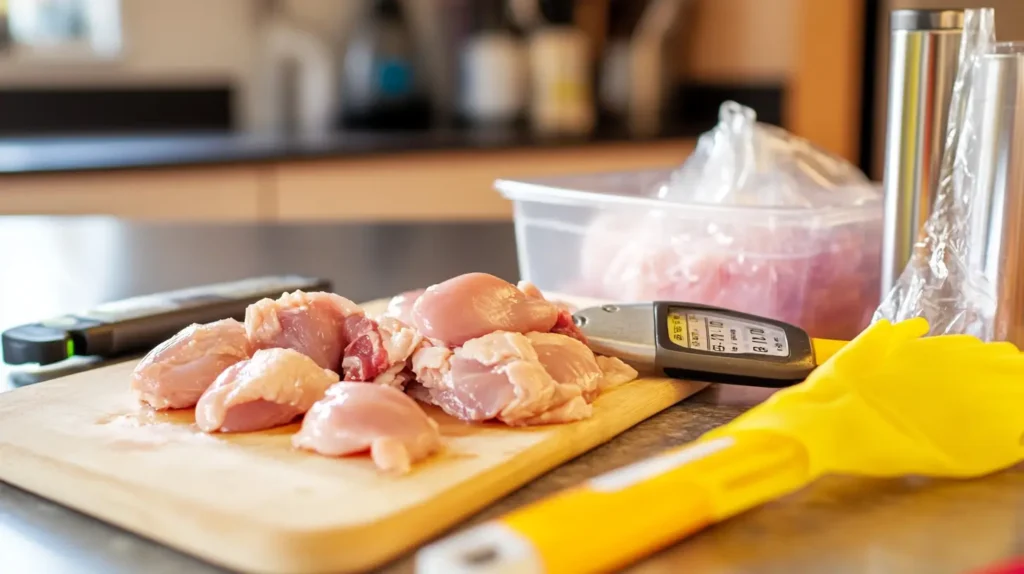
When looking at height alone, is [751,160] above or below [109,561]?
above

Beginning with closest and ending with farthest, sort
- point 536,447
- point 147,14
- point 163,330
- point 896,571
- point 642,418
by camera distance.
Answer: point 896,571 → point 536,447 → point 642,418 → point 163,330 → point 147,14

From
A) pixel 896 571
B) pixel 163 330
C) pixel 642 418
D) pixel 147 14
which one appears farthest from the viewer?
pixel 147 14

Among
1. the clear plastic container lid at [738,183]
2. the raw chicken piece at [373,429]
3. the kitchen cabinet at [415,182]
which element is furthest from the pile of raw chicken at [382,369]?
the kitchen cabinet at [415,182]

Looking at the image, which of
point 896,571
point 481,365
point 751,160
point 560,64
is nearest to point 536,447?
point 481,365

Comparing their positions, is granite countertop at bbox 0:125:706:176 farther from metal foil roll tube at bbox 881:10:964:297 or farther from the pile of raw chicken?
metal foil roll tube at bbox 881:10:964:297

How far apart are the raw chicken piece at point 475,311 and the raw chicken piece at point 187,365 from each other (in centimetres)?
14

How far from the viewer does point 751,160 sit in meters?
1.14

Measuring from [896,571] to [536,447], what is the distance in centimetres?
23

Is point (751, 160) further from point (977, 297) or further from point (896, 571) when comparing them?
point (896, 571)

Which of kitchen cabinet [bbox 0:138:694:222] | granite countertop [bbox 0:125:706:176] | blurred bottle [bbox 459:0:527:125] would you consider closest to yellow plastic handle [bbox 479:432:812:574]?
kitchen cabinet [bbox 0:138:694:222]

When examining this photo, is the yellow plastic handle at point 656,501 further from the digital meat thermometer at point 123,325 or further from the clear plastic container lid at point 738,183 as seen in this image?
the digital meat thermometer at point 123,325

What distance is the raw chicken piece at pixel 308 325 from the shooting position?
810mm

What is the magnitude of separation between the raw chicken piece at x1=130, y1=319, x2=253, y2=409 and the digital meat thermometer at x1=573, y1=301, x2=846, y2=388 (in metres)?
0.28

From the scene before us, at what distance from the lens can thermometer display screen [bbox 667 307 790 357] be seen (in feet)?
2.78
